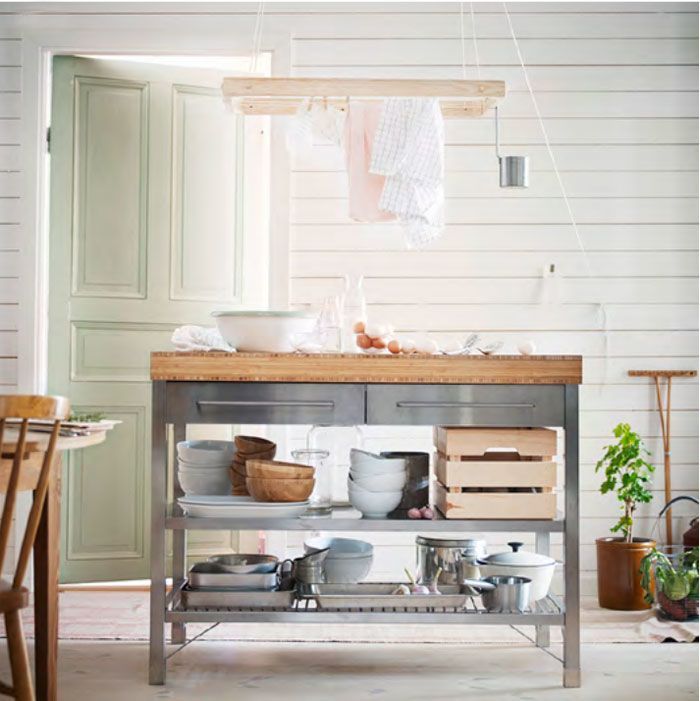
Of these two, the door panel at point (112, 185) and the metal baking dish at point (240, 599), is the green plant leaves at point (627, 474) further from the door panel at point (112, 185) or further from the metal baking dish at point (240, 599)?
the door panel at point (112, 185)

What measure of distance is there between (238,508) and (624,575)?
176 centimetres

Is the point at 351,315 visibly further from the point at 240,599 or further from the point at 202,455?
the point at 240,599

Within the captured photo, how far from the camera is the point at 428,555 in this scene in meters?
3.14

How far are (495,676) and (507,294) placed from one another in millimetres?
1716

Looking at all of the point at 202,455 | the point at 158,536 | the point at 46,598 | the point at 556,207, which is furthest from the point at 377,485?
the point at 556,207

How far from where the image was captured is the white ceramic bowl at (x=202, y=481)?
9.85 feet

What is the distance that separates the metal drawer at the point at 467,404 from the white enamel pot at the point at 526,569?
45 cm

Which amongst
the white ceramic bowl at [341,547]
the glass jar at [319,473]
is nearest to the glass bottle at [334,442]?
the glass jar at [319,473]

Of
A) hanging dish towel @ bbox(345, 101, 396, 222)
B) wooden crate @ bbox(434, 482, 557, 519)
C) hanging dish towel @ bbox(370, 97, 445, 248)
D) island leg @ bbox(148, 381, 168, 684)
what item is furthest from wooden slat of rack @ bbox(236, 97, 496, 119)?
wooden crate @ bbox(434, 482, 557, 519)

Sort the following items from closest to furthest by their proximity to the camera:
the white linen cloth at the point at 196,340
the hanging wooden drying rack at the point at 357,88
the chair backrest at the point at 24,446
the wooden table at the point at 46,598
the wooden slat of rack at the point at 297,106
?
the chair backrest at the point at 24,446
the wooden table at the point at 46,598
the white linen cloth at the point at 196,340
the hanging wooden drying rack at the point at 357,88
the wooden slat of rack at the point at 297,106

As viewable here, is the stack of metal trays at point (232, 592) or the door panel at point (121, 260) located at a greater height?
the door panel at point (121, 260)

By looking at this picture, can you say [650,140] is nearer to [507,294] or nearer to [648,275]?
[648,275]

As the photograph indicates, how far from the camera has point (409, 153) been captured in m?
Answer: 3.10

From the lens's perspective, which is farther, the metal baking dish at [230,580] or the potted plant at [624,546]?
the potted plant at [624,546]
